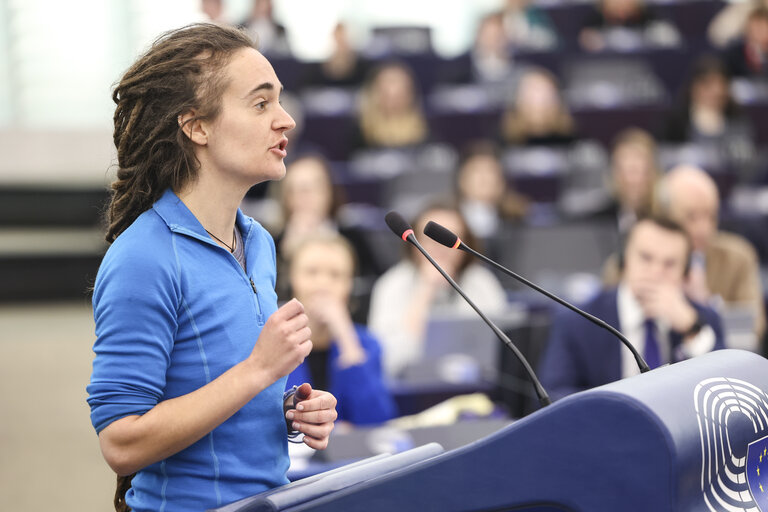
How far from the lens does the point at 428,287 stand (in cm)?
400

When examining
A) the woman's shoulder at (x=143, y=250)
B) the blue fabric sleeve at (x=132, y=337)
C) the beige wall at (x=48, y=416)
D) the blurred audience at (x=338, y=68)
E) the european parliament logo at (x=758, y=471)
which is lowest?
the beige wall at (x=48, y=416)

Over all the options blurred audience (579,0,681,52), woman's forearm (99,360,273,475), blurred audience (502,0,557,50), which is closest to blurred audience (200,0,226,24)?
blurred audience (502,0,557,50)

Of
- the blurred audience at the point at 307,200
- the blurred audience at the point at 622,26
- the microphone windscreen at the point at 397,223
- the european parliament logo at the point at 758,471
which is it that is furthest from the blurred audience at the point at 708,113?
the european parliament logo at the point at 758,471

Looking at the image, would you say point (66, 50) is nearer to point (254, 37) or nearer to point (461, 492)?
point (254, 37)

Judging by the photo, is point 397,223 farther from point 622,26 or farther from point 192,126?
point 622,26

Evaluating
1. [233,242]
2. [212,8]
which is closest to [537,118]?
[212,8]

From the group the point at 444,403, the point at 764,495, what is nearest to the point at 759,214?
the point at 444,403

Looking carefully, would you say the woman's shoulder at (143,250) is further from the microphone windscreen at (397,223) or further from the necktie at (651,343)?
the necktie at (651,343)

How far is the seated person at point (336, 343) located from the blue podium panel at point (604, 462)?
1.67m

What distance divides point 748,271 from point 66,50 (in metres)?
5.48

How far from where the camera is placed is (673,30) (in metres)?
7.89

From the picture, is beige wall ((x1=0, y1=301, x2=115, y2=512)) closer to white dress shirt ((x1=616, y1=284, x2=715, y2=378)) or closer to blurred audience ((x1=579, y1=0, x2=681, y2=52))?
white dress shirt ((x1=616, y1=284, x2=715, y2=378))

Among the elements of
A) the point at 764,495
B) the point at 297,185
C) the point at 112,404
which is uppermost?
the point at 112,404

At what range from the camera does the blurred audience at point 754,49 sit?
23.1 ft
